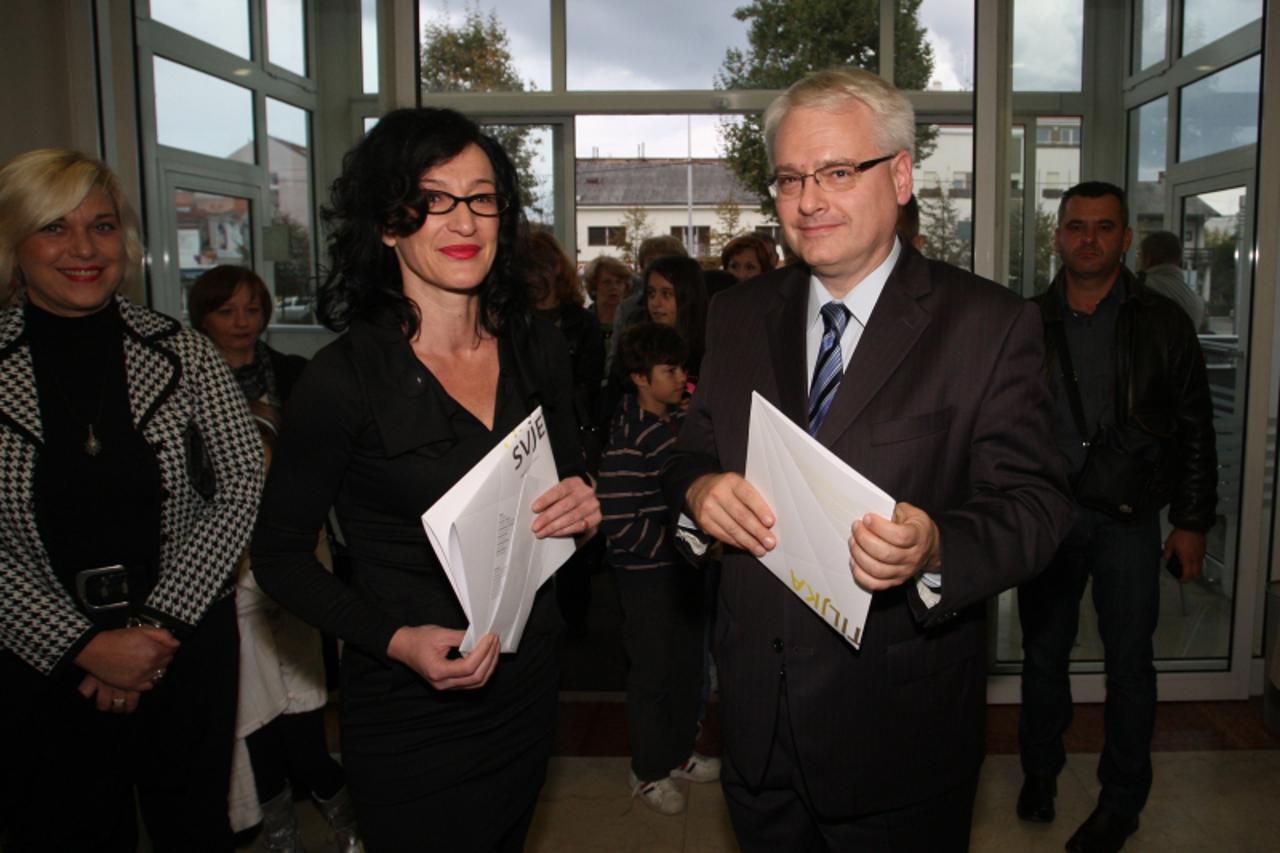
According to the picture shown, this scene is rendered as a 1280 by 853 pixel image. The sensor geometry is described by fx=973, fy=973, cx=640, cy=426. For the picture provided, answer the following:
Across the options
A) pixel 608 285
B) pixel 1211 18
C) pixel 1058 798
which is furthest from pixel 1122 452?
pixel 608 285

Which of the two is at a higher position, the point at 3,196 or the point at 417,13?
the point at 417,13

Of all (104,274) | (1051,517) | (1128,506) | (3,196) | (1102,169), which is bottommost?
(1128,506)

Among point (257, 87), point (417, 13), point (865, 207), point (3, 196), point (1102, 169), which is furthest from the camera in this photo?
point (257, 87)

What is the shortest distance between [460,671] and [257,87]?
3855mm

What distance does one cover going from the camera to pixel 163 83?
4004 millimetres

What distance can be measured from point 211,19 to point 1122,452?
159 inches

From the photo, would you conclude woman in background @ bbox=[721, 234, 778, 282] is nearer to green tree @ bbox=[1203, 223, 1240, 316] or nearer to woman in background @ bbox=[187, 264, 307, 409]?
green tree @ bbox=[1203, 223, 1240, 316]

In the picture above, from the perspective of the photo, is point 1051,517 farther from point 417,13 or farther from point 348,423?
point 417,13

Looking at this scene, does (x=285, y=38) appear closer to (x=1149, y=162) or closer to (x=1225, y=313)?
(x=1149, y=162)

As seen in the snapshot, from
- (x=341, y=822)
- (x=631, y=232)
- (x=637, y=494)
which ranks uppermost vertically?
(x=631, y=232)

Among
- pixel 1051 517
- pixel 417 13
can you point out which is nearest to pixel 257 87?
pixel 417 13

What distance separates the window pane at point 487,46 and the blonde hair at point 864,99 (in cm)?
547

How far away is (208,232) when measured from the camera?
4.36 metres

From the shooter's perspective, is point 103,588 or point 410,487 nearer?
point 410,487
